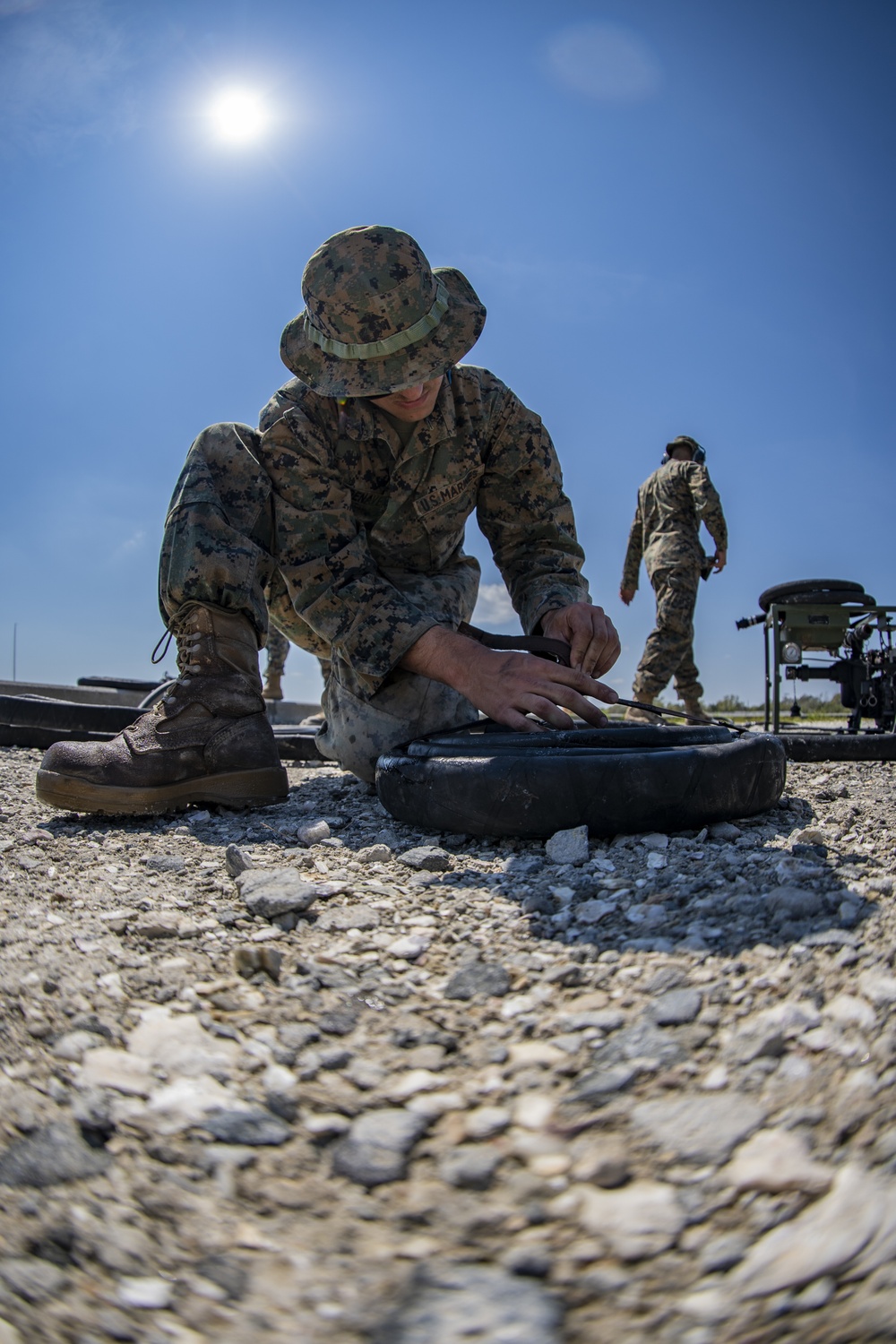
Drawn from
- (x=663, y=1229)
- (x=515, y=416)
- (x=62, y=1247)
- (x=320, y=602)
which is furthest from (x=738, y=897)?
(x=515, y=416)

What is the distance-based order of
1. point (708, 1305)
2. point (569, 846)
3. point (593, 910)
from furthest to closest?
point (569, 846), point (593, 910), point (708, 1305)

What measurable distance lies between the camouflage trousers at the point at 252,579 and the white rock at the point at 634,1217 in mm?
1680

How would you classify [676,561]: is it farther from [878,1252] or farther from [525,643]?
[878,1252]

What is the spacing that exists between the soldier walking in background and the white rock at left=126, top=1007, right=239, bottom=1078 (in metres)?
6.06

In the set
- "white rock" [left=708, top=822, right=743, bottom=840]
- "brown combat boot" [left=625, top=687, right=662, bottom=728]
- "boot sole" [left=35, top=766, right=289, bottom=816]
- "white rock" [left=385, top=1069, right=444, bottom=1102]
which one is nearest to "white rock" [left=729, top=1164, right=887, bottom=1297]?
"white rock" [left=385, top=1069, right=444, bottom=1102]

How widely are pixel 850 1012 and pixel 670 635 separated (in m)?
6.44

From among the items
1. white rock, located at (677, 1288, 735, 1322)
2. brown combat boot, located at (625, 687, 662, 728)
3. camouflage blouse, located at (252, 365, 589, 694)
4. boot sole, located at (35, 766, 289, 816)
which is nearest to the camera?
white rock, located at (677, 1288, 735, 1322)

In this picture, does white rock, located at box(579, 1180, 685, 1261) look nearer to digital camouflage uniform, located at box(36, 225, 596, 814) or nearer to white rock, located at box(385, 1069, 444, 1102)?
white rock, located at box(385, 1069, 444, 1102)

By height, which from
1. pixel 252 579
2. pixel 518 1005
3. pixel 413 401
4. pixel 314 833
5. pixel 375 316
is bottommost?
pixel 518 1005

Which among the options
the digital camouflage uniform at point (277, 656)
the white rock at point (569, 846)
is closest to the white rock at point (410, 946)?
the white rock at point (569, 846)

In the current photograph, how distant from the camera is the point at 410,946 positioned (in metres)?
1.28

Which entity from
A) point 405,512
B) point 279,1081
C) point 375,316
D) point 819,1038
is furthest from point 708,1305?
point 405,512

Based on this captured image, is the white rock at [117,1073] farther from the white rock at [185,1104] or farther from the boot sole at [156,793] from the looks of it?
the boot sole at [156,793]

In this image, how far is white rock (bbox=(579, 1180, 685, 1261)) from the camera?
2.38 feet
